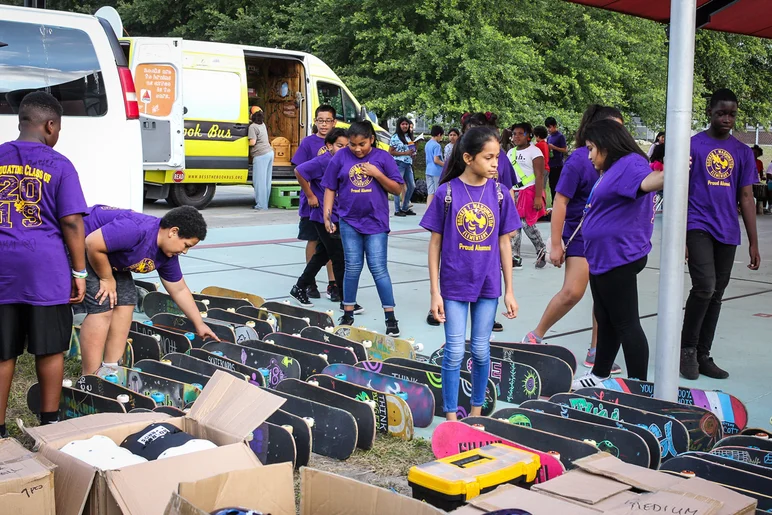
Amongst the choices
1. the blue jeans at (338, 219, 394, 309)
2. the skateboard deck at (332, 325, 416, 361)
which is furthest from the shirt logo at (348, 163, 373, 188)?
the skateboard deck at (332, 325, 416, 361)

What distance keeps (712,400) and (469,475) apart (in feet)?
6.63

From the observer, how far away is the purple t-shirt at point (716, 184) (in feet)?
18.4

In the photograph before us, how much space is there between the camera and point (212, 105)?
51.3 feet

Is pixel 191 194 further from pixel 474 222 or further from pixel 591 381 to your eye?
pixel 474 222

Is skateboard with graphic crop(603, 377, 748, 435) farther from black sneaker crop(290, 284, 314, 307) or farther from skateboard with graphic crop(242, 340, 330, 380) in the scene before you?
black sneaker crop(290, 284, 314, 307)

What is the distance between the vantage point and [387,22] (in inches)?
944

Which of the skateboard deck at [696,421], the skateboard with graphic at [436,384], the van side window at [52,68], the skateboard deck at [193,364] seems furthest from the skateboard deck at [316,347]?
the van side window at [52,68]

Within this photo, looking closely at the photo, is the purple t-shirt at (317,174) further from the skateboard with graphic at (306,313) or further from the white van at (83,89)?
the white van at (83,89)

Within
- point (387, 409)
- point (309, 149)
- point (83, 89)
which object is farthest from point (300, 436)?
point (309, 149)

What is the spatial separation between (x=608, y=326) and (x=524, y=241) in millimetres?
8133

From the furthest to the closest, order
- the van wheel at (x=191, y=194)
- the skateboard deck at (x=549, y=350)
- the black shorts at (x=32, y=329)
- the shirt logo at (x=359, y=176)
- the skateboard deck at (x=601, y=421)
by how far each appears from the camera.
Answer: the van wheel at (x=191, y=194) → the shirt logo at (x=359, y=176) → the skateboard deck at (x=549, y=350) → the black shorts at (x=32, y=329) → the skateboard deck at (x=601, y=421)

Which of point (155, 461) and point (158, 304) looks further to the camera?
point (158, 304)

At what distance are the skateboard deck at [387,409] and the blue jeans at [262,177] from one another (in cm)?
1163

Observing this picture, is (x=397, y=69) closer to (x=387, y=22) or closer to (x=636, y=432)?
(x=387, y=22)
